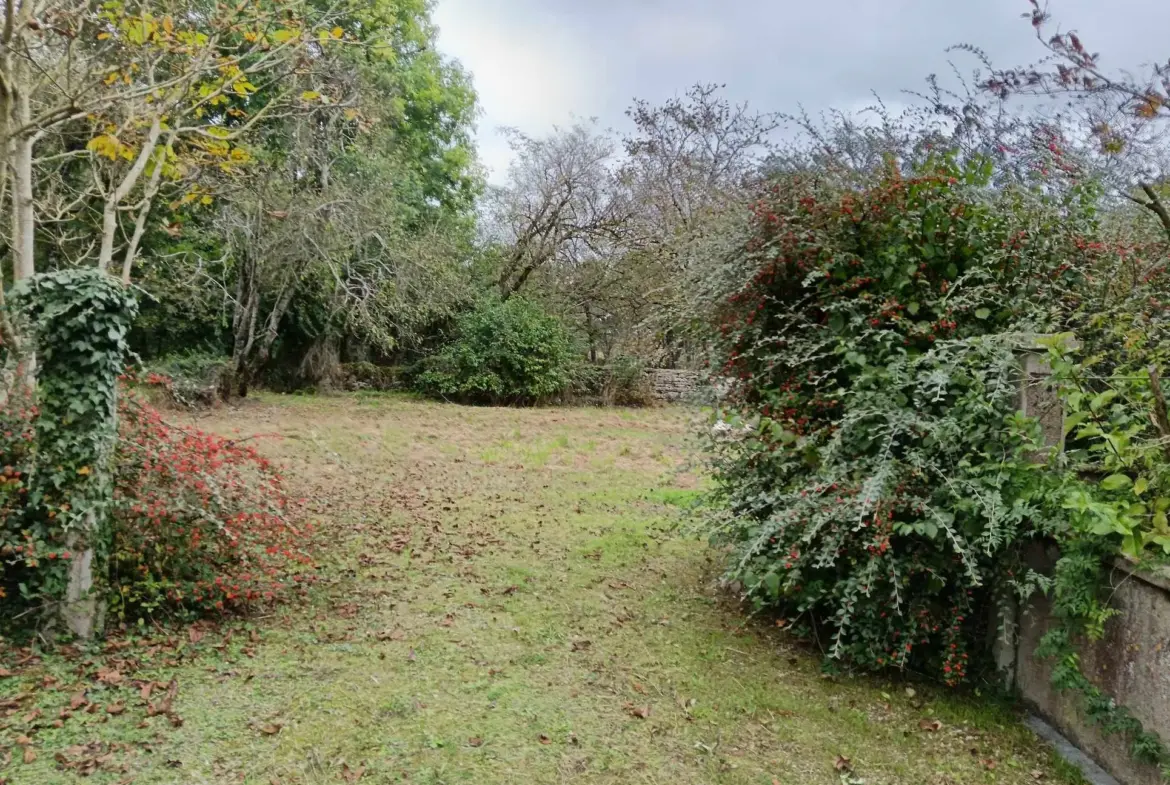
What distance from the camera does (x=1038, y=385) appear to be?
10.9 ft

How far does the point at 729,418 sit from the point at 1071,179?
2.23 m

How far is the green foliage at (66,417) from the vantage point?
3.39 meters

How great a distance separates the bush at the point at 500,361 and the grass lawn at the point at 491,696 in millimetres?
10184

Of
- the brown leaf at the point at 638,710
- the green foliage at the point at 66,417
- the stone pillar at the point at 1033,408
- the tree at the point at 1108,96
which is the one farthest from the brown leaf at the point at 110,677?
the tree at the point at 1108,96

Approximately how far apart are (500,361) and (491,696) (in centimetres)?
1286

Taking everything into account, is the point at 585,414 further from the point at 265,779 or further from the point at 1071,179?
the point at 265,779

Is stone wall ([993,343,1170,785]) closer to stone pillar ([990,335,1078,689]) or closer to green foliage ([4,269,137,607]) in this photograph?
stone pillar ([990,335,1078,689])

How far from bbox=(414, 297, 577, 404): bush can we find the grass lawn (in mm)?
10184

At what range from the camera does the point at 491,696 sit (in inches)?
134

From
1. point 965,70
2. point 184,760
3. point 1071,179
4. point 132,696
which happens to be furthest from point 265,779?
point 965,70

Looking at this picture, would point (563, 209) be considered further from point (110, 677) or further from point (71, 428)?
point (110, 677)

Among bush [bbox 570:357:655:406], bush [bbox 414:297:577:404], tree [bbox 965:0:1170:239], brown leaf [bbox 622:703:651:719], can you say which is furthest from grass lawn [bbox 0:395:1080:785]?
bush [bbox 570:357:655:406]

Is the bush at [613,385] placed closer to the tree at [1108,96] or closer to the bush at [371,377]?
the bush at [371,377]

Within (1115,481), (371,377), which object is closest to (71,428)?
(1115,481)
